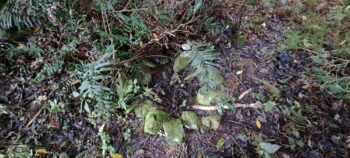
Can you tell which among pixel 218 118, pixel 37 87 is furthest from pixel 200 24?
pixel 37 87

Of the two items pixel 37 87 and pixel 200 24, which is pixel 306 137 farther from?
pixel 37 87

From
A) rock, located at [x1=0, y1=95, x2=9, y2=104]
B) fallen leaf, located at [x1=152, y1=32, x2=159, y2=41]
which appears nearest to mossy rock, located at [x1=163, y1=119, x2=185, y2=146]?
fallen leaf, located at [x1=152, y1=32, x2=159, y2=41]

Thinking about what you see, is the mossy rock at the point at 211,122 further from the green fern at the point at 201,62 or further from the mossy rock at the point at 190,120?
the green fern at the point at 201,62

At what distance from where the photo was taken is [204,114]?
2029 mm

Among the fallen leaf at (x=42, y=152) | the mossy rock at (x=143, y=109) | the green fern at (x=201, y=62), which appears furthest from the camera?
the green fern at (x=201, y=62)

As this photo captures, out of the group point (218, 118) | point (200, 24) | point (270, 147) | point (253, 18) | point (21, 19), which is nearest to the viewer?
point (270, 147)

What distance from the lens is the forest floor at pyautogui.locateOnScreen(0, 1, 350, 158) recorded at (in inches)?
73.7

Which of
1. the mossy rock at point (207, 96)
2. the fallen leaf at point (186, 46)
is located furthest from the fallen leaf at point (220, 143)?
the fallen leaf at point (186, 46)

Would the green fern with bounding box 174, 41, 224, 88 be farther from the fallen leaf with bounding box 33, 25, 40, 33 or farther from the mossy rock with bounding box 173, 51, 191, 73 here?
the fallen leaf with bounding box 33, 25, 40, 33

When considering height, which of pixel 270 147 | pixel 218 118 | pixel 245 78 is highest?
pixel 245 78

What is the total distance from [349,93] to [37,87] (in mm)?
2191

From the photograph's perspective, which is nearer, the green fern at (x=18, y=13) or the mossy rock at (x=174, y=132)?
the mossy rock at (x=174, y=132)

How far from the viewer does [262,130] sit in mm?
1948

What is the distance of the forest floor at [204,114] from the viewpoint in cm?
187
